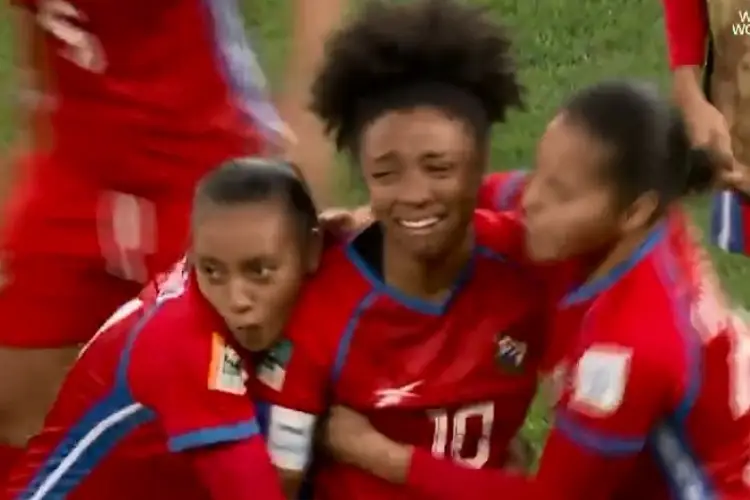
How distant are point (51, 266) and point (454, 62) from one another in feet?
1.36

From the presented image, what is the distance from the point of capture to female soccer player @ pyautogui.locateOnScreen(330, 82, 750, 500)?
1005mm

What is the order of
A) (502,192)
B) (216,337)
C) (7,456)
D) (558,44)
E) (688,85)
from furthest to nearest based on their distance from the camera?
1. (558,44)
2. (688,85)
3. (7,456)
4. (502,192)
5. (216,337)

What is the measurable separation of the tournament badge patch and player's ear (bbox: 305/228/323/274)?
64mm

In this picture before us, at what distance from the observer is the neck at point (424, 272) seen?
1.13 metres

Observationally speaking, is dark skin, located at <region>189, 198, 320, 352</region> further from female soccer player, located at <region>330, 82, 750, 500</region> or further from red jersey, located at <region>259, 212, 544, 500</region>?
female soccer player, located at <region>330, 82, 750, 500</region>

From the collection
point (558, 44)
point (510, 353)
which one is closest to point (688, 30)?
point (510, 353)

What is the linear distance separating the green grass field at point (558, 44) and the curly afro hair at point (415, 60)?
1.38 m

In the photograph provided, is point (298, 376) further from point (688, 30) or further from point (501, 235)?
point (688, 30)

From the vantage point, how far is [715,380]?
3.38ft

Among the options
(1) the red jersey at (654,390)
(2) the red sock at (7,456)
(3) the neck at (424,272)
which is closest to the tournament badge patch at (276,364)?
(3) the neck at (424,272)

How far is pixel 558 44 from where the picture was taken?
2984 millimetres

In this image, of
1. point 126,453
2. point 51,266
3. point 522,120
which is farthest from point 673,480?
point 522,120

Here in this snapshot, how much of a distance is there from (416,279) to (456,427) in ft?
0.43

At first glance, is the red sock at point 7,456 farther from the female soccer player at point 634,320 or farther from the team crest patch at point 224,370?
the female soccer player at point 634,320
